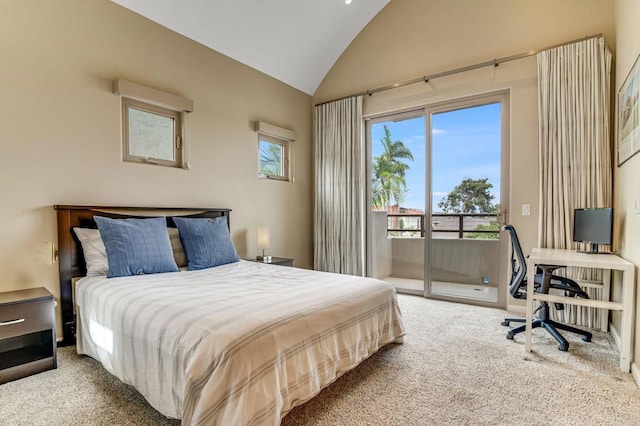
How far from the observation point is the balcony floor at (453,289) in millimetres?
4039

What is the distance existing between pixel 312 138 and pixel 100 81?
3.00 meters

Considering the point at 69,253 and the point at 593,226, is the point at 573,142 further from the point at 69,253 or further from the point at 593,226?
the point at 69,253

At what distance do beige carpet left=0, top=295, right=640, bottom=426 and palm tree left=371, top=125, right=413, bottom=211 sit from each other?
2367mm

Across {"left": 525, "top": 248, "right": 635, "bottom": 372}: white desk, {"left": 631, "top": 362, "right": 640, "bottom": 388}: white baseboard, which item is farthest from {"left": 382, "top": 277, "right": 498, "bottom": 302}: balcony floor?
{"left": 631, "top": 362, "right": 640, "bottom": 388}: white baseboard

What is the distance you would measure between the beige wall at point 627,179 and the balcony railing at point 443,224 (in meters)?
1.19

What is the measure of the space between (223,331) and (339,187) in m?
3.64

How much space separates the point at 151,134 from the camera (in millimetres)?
3406

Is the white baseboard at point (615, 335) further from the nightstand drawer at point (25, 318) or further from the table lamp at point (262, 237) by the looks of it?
the nightstand drawer at point (25, 318)

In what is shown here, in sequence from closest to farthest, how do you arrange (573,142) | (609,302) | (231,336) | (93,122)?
1. (231,336)
2. (609,302)
3. (93,122)
4. (573,142)

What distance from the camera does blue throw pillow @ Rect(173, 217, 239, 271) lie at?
10.2 ft

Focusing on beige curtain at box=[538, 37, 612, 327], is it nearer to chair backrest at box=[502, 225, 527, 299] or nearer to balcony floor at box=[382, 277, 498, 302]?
balcony floor at box=[382, 277, 498, 302]

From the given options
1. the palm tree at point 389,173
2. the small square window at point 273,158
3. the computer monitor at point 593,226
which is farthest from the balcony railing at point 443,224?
the small square window at point 273,158

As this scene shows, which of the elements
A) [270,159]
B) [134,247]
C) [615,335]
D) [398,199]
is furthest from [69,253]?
[615,335]

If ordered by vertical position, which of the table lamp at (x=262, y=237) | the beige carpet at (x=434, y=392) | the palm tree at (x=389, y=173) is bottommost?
the beige carpet at (x=434, y=392)
